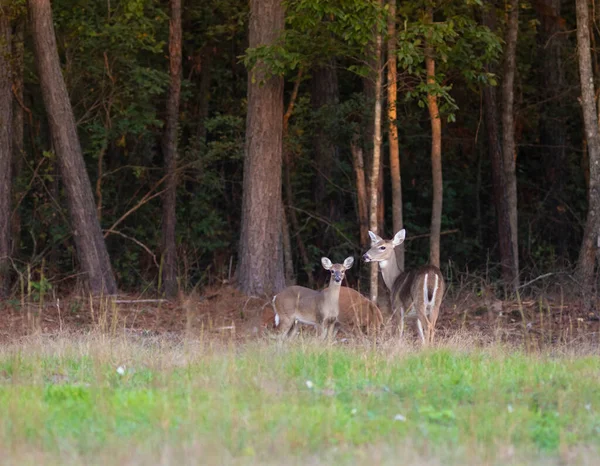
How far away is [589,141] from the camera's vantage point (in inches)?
599

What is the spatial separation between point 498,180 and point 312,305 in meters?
7.25

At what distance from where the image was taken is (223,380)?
7914 mm

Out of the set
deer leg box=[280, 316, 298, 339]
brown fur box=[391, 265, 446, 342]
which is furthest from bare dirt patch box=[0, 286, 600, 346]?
brown fur box=[391, 265, 446, 342]

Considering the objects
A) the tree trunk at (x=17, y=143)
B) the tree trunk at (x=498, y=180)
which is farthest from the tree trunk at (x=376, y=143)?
the tree trunk at (x=17, y=143)

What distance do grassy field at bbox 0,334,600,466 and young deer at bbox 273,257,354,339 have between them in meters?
3.09

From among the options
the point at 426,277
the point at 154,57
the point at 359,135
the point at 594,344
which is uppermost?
the point at 154,57

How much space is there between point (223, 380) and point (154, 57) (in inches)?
599

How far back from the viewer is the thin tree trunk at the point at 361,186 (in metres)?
16.8

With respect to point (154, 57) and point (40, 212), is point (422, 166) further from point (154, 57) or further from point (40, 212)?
point (40, 212)

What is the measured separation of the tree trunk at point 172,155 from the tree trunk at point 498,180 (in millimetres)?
5585

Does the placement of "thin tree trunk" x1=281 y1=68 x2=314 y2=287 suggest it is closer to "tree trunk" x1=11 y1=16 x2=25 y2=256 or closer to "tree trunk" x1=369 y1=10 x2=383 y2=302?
"tree trunk" x1=369 y1=10 x2=383 y2=302

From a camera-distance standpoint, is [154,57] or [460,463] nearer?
[460,463]

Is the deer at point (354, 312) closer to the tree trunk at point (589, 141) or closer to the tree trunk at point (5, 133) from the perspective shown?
the tree trunk at point (589, 141)

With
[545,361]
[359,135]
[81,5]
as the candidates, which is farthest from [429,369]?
[81,5]
